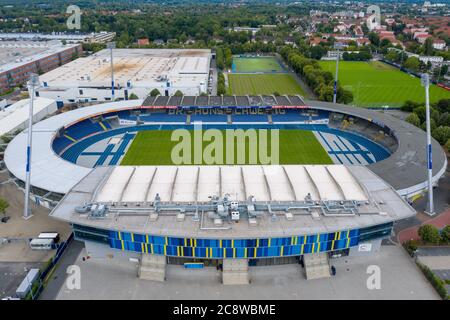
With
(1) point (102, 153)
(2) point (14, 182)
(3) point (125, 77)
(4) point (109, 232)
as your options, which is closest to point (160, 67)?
(3) point (125, 77)

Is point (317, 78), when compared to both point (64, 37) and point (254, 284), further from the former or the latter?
point (64, 37)

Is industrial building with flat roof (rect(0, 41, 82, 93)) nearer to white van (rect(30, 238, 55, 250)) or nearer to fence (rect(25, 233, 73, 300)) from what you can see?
white van (rect(30, 238, 55, 250))

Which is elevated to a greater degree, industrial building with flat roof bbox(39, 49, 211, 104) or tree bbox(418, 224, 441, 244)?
industrial building with flat roof bbox(39, 49, 211, 104)

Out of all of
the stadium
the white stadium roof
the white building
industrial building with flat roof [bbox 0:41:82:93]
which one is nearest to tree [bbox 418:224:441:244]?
the stadium

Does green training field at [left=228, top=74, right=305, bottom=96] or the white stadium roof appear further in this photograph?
green training field at [left=228, top=74, right=305, bottom=96]

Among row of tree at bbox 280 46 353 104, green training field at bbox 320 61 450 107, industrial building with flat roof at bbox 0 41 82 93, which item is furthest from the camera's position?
industrial building with flat roof at bbox 0 41 82 93

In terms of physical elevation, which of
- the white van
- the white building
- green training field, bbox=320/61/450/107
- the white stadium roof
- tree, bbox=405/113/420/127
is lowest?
the white van

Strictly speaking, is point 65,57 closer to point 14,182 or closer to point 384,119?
point 14,182
